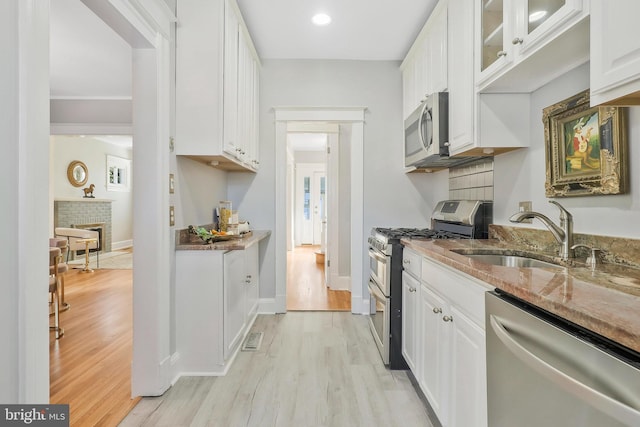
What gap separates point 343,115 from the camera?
11.4ft

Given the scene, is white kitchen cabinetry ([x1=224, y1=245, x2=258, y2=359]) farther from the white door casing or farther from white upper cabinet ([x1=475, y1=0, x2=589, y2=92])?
white upper cabinet ([x1=475, y1=0, x2=589, y2=92])

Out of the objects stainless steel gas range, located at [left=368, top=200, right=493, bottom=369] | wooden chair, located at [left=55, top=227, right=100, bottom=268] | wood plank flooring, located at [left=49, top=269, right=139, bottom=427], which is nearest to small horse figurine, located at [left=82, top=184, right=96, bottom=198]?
wooden chair, located at [left=55, top=227, right=100, bottom=268]

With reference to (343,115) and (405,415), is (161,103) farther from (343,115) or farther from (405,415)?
(405,415)

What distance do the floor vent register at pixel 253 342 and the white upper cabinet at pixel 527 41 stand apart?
240cm

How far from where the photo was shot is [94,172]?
722 cm

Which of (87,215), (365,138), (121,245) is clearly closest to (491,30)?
(365,138)

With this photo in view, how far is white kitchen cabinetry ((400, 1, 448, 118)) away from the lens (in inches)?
91.8

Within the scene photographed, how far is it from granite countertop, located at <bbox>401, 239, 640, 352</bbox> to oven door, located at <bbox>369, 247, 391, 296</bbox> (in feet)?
2.64

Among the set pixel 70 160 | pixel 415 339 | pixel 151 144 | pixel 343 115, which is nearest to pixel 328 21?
pixel 343 115

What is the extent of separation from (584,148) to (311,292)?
3370mm

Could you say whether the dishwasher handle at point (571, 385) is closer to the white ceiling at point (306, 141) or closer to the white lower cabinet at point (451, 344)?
the white lower cabinet at point (451, 344)

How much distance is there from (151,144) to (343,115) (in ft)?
6.80

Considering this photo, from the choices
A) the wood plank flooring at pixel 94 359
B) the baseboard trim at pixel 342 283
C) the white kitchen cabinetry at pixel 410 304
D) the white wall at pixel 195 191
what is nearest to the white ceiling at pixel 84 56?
the white wall at pixel 195 191

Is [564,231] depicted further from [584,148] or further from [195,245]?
[195,245]
